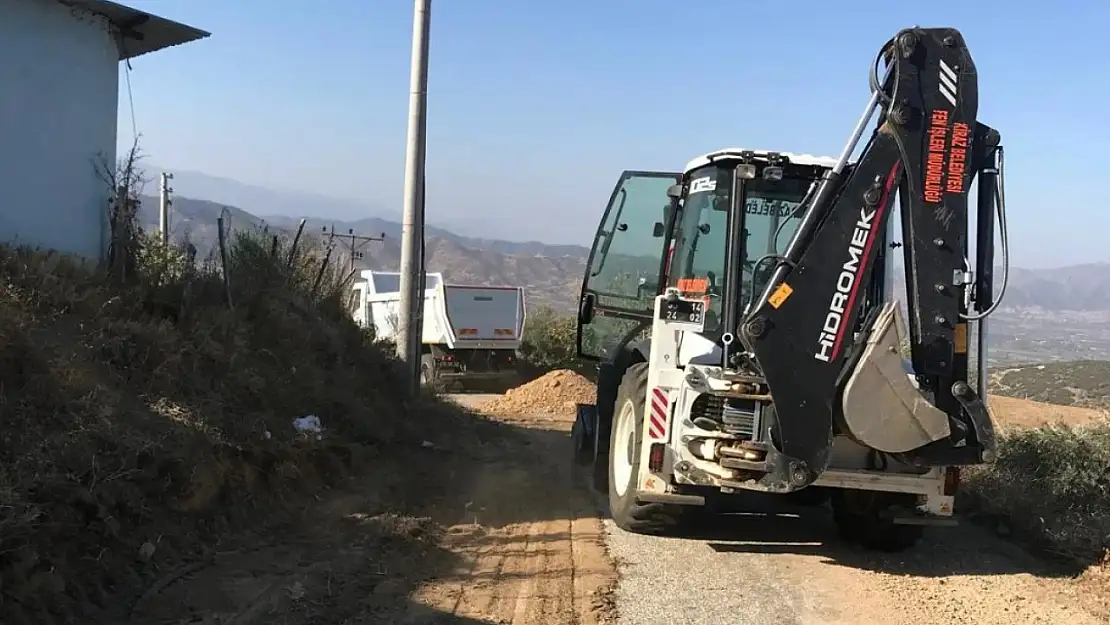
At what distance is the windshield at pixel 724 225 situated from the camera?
7.26 metres

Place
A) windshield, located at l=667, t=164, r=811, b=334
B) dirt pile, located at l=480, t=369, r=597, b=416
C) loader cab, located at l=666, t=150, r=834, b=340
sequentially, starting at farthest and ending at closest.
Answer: dirt pile, located at l=480, t=369, r=597, b=416 → windshield, located at l=667, t=164, r=811, b=334 → loader cab, located at l=666, t=150, r=834, b=340

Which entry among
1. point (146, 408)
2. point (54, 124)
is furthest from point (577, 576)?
point (54, 124)

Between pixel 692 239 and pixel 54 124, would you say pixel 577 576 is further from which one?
pixel 54 124

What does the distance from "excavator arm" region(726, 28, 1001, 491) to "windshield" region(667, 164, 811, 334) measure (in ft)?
2.93

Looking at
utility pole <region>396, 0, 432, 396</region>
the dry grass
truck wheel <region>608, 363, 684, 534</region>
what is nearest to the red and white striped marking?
truck wheel <region>608, 363, 684, 534</region>

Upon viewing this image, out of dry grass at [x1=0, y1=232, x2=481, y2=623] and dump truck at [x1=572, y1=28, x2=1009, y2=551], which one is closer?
dry grass at [x1=0, y1=232, x2=481, y2=623]

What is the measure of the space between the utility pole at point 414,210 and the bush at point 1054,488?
809cm

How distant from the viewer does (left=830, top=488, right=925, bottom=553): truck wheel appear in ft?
23.0

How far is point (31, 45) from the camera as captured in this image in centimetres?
876

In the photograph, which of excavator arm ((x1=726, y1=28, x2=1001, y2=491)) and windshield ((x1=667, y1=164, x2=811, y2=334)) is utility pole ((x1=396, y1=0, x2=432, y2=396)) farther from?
excavator arm ((x1=726, y1=28, x2=1001, y2=491))

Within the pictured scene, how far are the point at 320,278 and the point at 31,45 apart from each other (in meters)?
5.71

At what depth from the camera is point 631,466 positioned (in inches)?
286

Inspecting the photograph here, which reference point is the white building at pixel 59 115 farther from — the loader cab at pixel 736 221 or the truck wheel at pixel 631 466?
the loader cab at pixel 736 221

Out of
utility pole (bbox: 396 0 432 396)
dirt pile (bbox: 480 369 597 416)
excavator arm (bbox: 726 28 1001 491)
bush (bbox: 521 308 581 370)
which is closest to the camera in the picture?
excavator arm (bbox: 726 28 1001 491)
